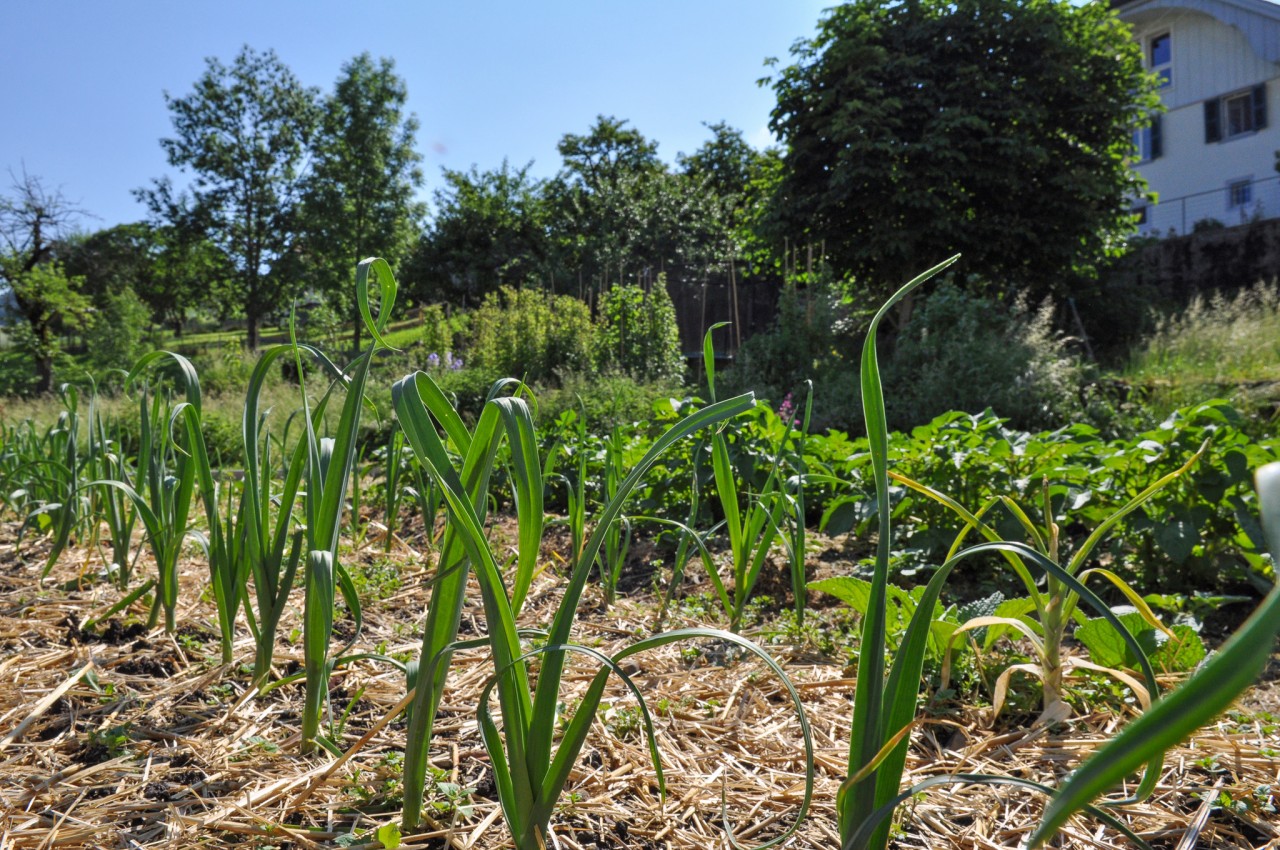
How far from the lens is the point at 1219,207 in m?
18.2

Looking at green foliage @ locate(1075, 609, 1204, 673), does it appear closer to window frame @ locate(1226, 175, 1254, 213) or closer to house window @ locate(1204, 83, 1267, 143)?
window frame @ locate(1226, 175, 1254, 213)

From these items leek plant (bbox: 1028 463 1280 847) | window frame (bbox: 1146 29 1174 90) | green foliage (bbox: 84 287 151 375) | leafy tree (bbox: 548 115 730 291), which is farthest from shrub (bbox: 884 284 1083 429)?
window frame (bbox: 1146 29 1174 90)

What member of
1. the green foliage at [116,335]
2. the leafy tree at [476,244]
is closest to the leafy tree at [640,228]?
the leafy tree at [476,244]

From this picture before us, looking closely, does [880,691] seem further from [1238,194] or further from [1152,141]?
[1152,141]

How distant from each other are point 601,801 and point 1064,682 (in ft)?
3.13

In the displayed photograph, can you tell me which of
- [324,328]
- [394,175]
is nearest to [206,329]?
[394,175]

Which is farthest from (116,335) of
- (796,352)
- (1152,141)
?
(1152,141)

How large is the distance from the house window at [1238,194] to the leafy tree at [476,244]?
52.9 ft

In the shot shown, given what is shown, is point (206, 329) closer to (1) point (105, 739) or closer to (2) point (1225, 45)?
(2) point (1225, 45)

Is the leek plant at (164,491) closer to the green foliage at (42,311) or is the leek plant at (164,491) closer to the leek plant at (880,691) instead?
the leek plant at (880,691)

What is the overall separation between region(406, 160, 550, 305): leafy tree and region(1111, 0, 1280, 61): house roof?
14.9m

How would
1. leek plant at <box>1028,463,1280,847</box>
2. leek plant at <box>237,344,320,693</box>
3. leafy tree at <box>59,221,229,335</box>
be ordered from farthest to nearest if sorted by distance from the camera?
leafy tree at <box>59,221,229,335</box>
leek plant at <box>237,344,320,693</box>
leek plant at <box>1028,463,1280,847</box>

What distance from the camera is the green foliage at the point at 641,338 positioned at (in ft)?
31.4

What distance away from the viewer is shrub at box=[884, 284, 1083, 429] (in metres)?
6.28
